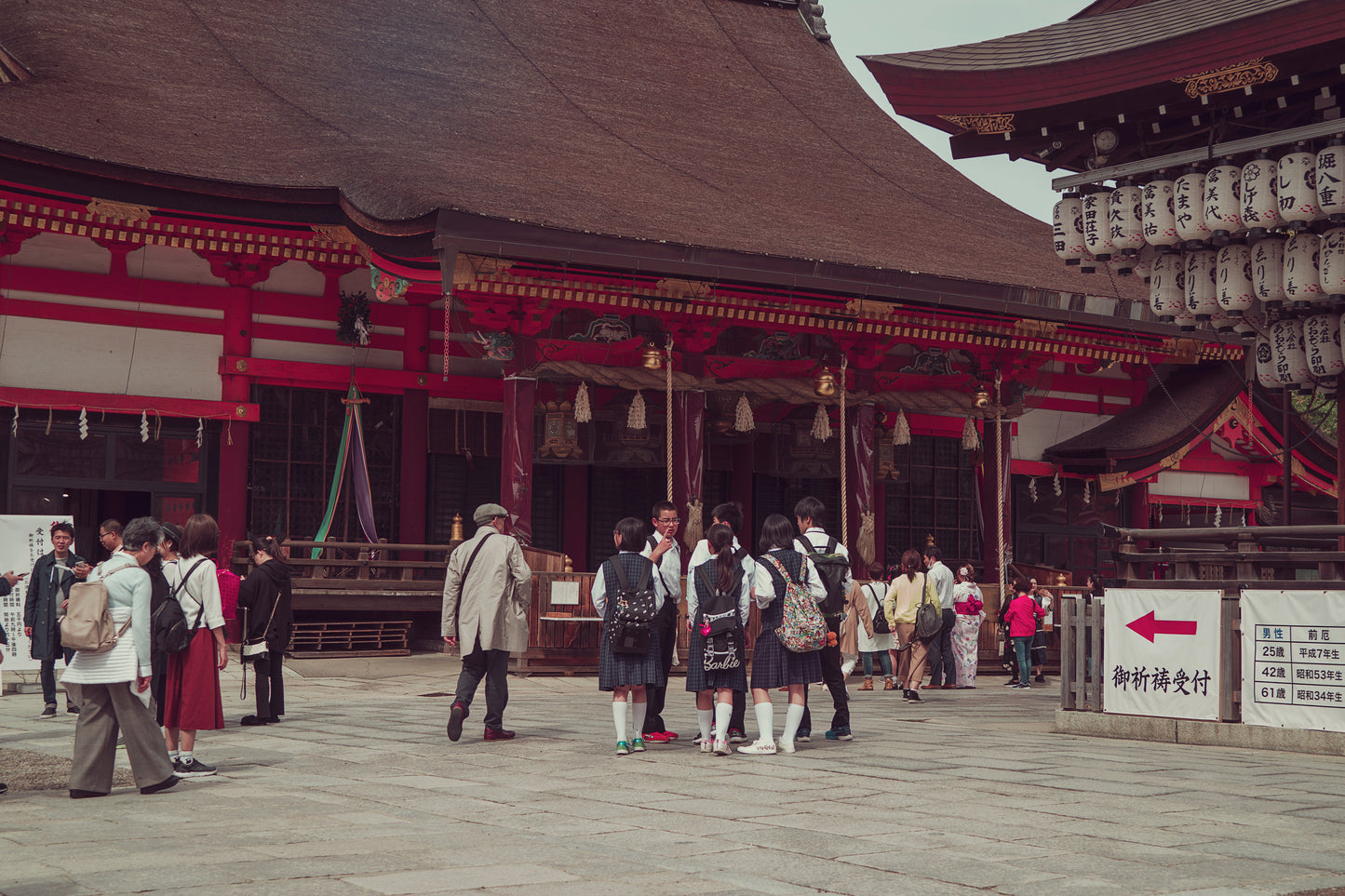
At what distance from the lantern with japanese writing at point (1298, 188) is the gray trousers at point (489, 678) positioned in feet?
22.2

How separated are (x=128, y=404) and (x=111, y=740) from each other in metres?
8.48

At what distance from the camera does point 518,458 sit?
14.3 metres

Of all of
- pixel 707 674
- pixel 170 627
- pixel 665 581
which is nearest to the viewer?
pixel 170 627

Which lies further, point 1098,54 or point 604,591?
point 1098,54

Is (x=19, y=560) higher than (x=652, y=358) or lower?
lower

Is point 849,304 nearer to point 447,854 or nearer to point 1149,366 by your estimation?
point 1149,366

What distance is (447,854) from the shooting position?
485 centimetres

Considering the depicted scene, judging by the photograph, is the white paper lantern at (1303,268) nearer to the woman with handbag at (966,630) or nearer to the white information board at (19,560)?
the woman with handbag at (966,630)

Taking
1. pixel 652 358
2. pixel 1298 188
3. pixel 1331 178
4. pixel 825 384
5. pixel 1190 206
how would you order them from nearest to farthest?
pixel 1331 178, pixel 1298 188, pixel 1190 206, pixel 652 358, pixel 825 384

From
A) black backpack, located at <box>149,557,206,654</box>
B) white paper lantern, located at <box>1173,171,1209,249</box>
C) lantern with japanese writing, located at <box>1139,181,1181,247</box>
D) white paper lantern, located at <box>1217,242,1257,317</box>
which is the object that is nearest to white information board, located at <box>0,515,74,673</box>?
black backpack, located at <box>149,557,206,654</box>

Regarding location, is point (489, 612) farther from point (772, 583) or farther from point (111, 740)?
point (111, 740)

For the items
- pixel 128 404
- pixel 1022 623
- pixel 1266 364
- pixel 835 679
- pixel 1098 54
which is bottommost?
pixel 1022 623

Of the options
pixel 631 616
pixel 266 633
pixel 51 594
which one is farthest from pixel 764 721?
pixel 51 594

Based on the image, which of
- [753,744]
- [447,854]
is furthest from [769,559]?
[447,854]
